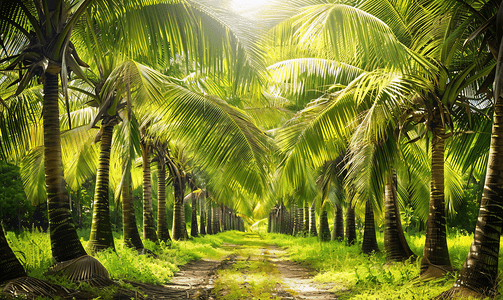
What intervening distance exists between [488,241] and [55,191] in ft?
21.6

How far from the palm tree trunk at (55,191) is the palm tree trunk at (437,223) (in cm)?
637

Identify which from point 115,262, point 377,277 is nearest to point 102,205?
point 115,262

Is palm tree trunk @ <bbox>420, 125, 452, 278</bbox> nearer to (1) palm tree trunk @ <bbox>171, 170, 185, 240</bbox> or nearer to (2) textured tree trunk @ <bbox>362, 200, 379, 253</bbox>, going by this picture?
(2) textured tree trunk @ <bbox>362, 200, 379, 253</bbox>

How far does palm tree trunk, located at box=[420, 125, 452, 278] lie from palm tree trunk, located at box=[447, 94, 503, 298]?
73.9 inches

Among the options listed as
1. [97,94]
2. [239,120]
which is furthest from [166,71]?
[239,120]

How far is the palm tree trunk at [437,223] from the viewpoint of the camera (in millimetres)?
7207

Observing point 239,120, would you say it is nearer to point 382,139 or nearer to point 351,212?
point 382,139

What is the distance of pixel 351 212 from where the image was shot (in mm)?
15406

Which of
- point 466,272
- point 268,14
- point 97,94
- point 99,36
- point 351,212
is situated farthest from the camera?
point 351,212

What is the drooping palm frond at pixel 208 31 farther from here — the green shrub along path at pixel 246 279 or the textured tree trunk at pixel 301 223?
the textured tree trunk at pixel 301 223

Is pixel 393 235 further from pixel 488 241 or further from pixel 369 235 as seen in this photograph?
pixel 488 241

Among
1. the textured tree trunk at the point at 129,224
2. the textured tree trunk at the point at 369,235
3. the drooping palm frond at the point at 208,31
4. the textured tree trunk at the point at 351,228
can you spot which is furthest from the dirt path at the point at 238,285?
the textured tree trunk at the point at 351,228

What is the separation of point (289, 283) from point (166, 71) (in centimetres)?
641

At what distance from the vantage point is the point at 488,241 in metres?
5.24
